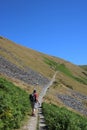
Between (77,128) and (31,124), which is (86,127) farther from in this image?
(31,124)

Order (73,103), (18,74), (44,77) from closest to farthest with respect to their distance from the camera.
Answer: (73,103) → (18,74) → (44,77)

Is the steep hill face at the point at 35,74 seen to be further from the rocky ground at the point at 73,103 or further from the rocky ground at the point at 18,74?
the rocky ground at the point at 73,103

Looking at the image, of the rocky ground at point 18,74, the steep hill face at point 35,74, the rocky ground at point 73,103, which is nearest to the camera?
the rocky ground at point 73,103

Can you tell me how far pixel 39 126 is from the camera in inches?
963

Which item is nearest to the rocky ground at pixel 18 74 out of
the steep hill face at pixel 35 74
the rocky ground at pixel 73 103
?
the steep hill face at pixel 35 74

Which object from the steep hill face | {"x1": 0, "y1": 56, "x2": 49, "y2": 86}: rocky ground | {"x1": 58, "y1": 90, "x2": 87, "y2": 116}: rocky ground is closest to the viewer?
{"x1": 58, "y1": 90, "x2": 87, "y2": 116}: rocky ground

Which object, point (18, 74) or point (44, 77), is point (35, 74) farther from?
point (18, 74)

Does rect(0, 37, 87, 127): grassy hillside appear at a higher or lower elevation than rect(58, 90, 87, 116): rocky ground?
higher

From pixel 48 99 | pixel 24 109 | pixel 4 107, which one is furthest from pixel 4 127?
pixel 48 99

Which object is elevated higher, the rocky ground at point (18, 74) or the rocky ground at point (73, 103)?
the rocky ground at point (18, 74)

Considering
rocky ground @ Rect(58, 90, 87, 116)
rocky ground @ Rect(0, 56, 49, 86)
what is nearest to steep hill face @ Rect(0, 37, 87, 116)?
rocky ground @ Rect(0, 56, 49, 86)

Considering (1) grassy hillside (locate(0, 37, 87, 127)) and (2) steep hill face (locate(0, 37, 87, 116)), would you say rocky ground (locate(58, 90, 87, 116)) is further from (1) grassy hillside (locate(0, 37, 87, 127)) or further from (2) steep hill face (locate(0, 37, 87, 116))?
(2) steep hill face (locate(0, 37, 87, 116))

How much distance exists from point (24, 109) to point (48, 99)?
72.9 ft

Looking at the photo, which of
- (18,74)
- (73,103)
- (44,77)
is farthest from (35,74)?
(73,103)
